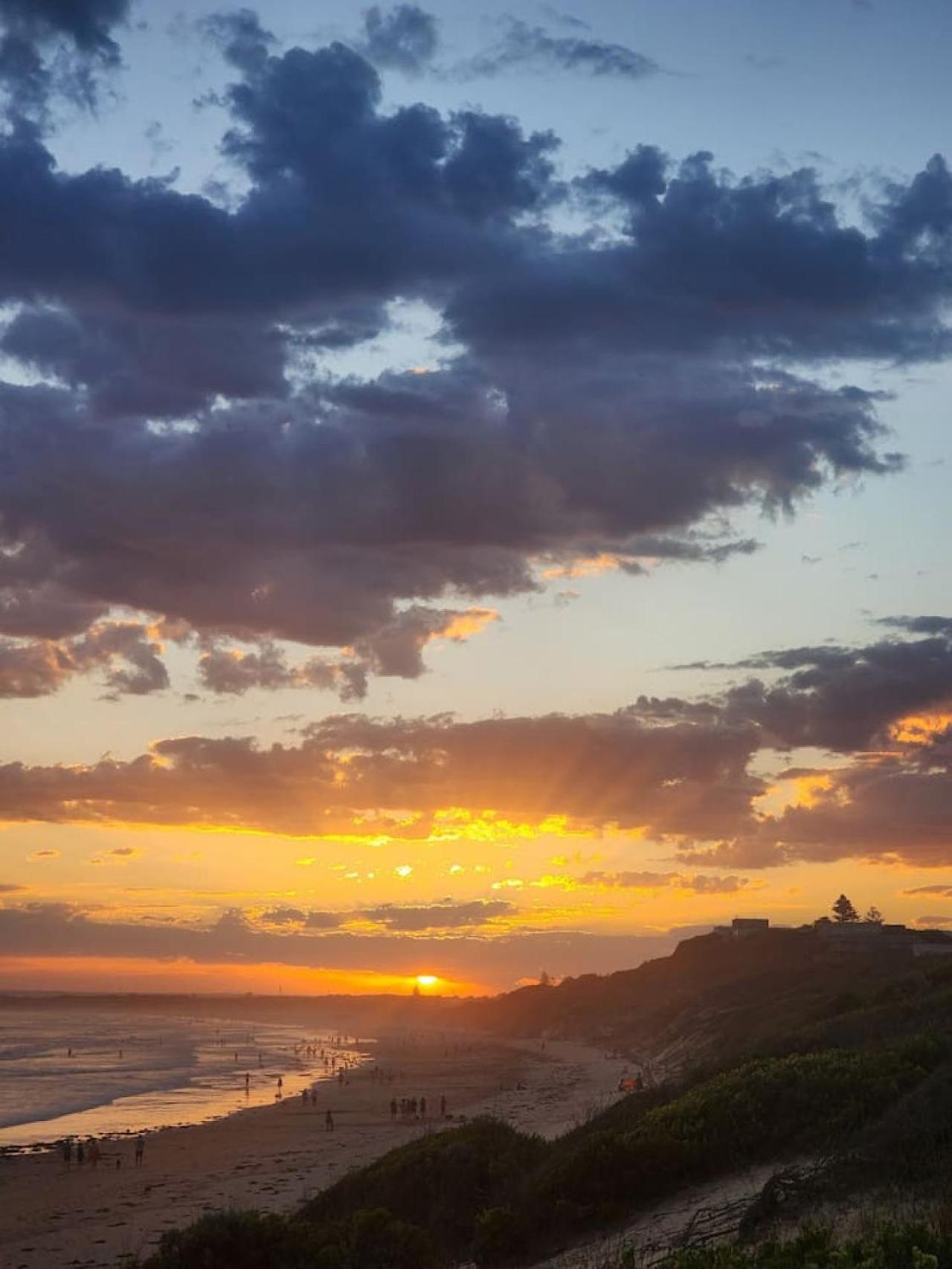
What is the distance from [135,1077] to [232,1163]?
51.7m

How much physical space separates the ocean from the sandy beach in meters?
4.98

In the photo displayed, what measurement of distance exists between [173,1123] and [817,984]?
1530 inches

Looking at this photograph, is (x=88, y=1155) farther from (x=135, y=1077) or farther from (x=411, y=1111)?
(x=135, y=1077)

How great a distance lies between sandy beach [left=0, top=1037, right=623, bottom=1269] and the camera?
32.5 meters

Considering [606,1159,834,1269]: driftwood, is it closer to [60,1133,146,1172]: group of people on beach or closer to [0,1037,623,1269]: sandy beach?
[0,1037,623,1269]: sandy beach

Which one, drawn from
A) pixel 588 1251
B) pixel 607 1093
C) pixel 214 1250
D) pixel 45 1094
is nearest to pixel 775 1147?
pixel 588 1251

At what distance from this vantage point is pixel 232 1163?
4466 centimetres

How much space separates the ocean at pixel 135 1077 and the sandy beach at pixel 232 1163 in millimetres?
4979

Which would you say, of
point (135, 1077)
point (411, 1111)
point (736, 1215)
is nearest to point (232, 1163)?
point (411, 1111)

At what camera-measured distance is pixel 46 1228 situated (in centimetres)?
3362

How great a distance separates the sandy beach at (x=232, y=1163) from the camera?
3250 cm

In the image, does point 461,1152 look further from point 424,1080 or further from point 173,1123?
point 424,1080

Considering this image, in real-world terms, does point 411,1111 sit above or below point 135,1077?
above

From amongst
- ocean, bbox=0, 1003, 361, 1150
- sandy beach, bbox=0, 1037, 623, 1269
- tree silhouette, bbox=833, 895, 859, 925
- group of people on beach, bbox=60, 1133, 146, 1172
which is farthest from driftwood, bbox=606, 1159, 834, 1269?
tree silhouette, bbox=833, 895, 859, 925
